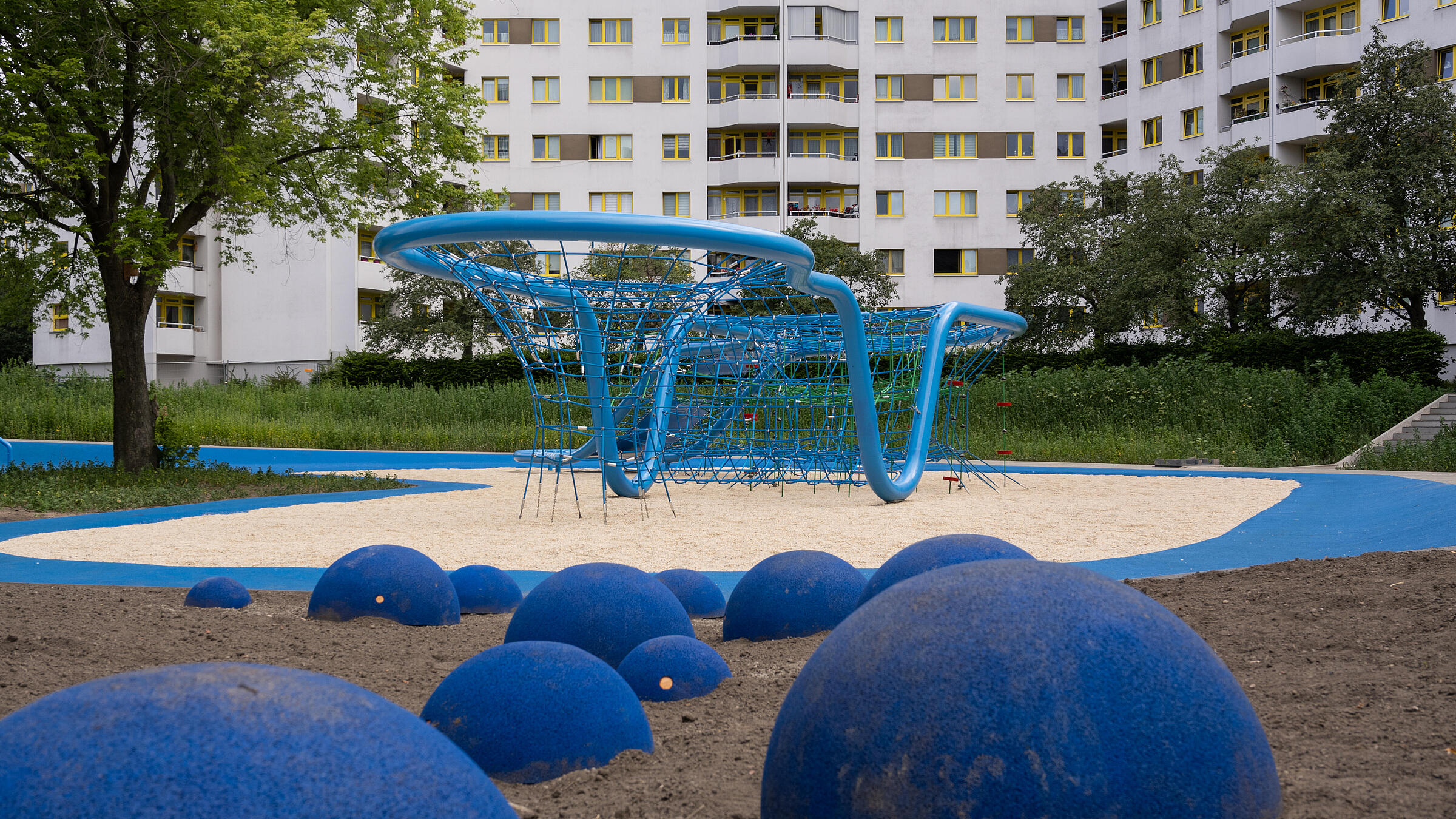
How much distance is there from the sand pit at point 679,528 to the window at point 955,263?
3388 cm

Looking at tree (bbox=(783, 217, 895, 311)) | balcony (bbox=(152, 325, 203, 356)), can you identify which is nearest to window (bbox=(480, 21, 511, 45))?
tree (bbox=(783, 217, 895, 311))

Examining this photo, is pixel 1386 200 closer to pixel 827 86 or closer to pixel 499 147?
pixel 827 86

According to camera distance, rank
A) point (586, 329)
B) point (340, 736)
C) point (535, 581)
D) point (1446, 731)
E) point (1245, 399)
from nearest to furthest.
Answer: point (340, 736), point (1446, 731), point (535, 581), point (586, 329), point (1245, 399)

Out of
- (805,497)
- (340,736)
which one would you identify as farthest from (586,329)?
(340,736)

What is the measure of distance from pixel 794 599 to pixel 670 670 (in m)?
1.26

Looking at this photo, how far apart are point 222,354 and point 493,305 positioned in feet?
126

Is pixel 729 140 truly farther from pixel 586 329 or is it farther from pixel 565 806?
pixel 565 806

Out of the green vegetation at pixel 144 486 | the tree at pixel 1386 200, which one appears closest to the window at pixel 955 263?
the tree at pixel 1386 200

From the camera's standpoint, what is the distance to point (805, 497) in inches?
593

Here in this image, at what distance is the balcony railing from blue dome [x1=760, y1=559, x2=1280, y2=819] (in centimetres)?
4653

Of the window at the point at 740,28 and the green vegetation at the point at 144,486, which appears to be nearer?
the green vegetation at the point at 144,486

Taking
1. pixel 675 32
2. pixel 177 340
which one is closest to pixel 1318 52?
pixel 675 32

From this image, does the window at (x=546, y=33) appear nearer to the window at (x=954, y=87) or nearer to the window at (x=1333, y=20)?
the window at (x=954, y=87)

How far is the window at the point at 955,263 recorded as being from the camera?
4856 centimetres
